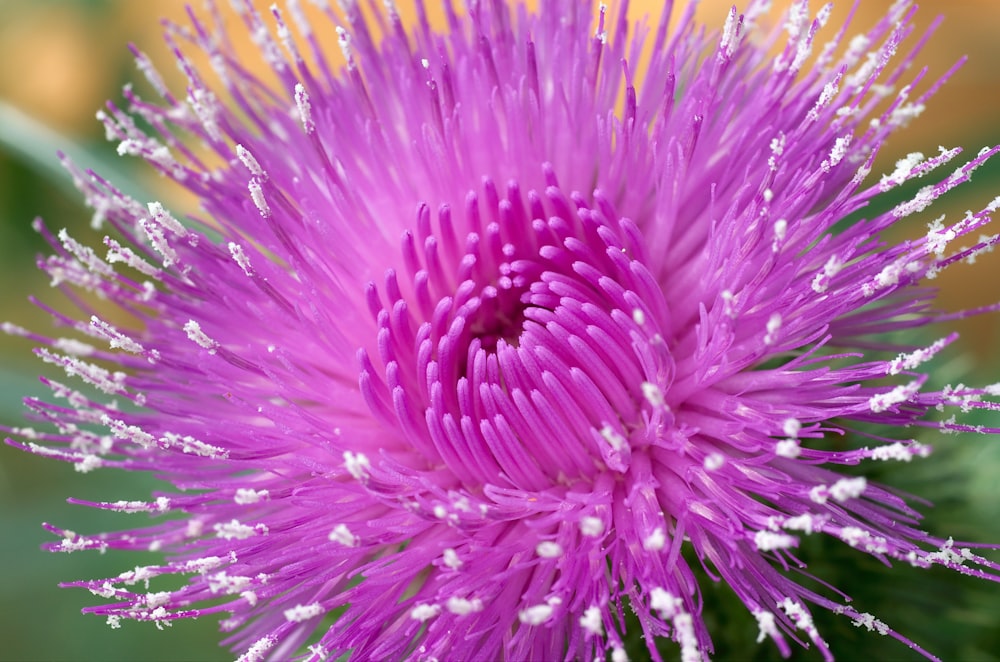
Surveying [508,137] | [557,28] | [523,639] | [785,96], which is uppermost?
[557,28]

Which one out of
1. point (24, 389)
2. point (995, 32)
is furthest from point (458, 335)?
point (995, 32)

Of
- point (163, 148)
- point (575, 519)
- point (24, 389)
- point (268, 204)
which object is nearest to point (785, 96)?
point (575, 519)

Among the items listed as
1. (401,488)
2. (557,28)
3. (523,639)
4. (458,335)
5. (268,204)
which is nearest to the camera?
(523,639)

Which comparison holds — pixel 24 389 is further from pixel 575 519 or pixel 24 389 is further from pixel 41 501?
pixel 575 519

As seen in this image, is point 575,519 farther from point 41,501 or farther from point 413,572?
point 41,501

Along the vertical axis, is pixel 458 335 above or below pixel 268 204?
below

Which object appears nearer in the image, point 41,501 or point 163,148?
point 163,148

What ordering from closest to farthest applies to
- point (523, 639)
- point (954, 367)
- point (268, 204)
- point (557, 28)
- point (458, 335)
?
point (523, 639) < point (458, 335) < point (268, 204) < point (557, 28) < point (954, 367)
